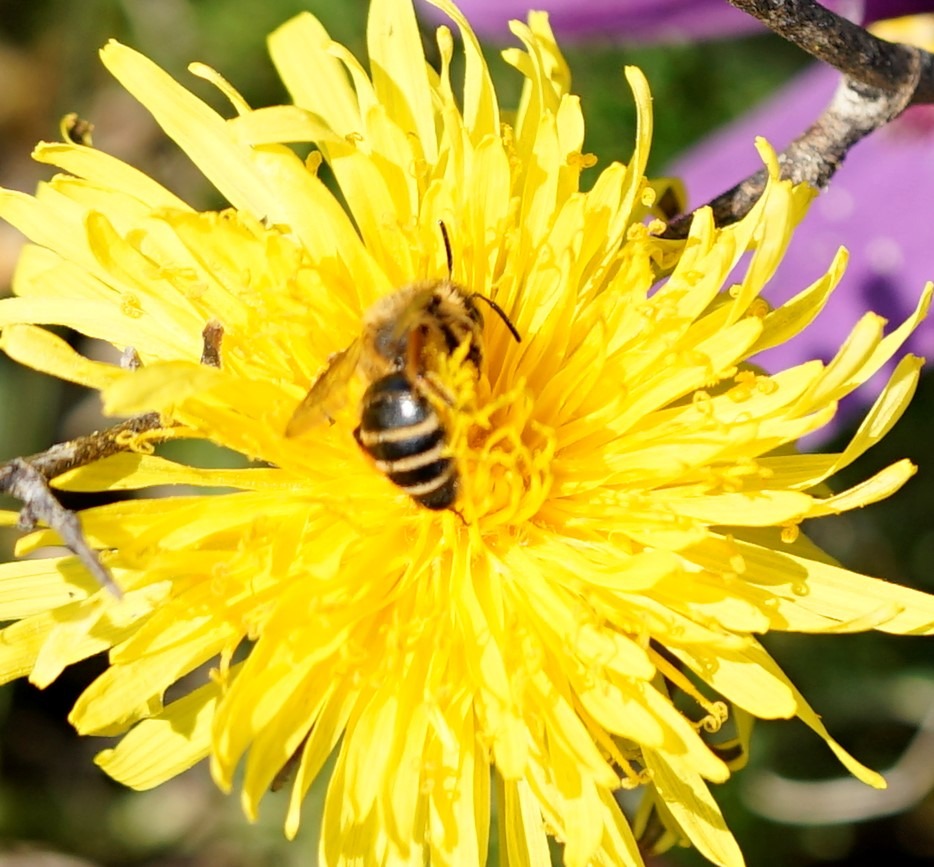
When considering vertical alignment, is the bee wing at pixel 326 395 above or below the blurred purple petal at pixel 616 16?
below

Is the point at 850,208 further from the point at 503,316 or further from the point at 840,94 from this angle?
the point at 503,316

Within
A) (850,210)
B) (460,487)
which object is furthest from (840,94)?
(460,487)

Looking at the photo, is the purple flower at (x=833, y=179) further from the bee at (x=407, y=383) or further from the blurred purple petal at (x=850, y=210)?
the bee at (x=407, y=383)

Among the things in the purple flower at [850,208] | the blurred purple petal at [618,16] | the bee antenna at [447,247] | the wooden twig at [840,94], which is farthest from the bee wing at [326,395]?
the blurred purple petal at [618,16]

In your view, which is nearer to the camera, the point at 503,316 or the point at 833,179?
the point at 503,316

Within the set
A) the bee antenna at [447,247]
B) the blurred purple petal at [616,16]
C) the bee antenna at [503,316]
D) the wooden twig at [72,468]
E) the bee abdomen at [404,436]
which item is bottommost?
the wooden twig at [72,468]

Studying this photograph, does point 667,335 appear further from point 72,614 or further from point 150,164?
point 150,164

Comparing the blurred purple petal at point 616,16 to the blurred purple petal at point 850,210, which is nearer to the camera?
the blurred purple petal at point 850,210
